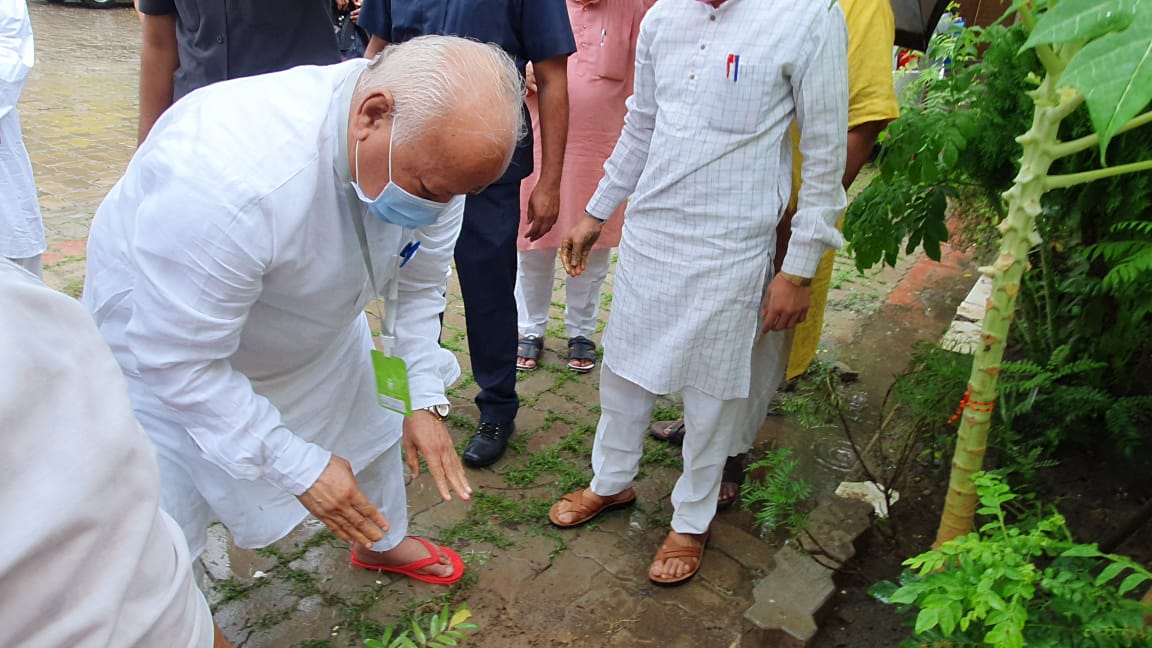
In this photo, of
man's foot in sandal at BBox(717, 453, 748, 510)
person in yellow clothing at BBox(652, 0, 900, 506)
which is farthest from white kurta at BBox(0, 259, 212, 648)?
man's foot in sandal at BBox(717, 453, 748, 510)

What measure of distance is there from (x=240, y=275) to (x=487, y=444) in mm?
1722

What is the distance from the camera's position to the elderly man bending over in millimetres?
1529

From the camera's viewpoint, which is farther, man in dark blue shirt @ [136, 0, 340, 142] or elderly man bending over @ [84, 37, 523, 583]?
man in dark blue shirt @ [136, 0, 340, 142]

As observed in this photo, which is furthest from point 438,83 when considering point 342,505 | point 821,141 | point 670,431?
point 670,431

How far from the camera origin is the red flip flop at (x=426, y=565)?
100.0 inches

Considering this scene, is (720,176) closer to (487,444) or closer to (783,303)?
(783,303)

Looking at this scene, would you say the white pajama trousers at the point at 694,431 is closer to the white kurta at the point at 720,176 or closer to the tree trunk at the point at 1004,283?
the white kurta at the point at 720,176

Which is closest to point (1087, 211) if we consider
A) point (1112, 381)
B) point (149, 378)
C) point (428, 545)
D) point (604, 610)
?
point (1112, 381)

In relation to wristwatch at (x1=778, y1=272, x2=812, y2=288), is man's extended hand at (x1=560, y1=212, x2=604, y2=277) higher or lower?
lower

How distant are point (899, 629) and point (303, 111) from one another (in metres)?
2.08

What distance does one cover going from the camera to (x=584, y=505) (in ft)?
9.28

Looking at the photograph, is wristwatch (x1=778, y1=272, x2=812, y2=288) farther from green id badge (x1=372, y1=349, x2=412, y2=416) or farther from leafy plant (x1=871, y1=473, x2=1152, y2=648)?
green id badge (x1=372, y1=349, x2=412, y2=416)

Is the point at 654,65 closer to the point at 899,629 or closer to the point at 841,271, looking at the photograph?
the point at 899,629

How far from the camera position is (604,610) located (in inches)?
98.3
